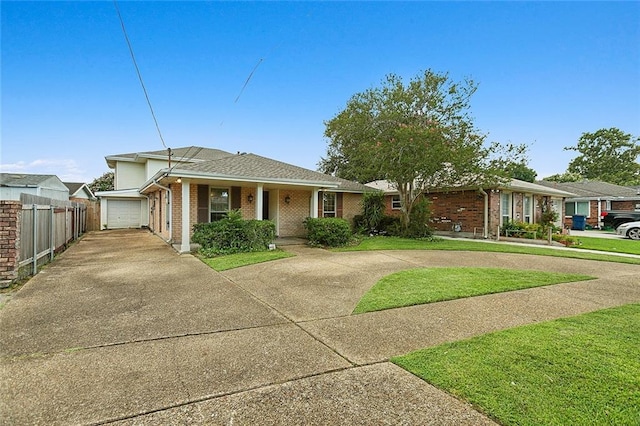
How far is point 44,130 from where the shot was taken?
1167cm

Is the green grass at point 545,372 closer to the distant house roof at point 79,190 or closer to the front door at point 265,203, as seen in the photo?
the front door at point 265,203

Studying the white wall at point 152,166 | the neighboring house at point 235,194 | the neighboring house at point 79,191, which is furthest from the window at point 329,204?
the neighboring house at point 79,191

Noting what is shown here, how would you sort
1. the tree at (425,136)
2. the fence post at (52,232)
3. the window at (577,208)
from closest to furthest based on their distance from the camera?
the fence post at (52,232) → the tree at (425,136) → the window at (577,208)

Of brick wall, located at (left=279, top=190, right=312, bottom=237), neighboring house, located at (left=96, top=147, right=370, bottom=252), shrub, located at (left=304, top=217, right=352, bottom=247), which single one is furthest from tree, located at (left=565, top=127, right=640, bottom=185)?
shrub, located at (left=304, top=217, right=352, bottom=247)

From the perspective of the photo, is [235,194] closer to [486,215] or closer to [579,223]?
[486,215]

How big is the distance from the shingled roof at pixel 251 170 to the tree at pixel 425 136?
2857mm

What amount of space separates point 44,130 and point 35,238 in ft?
22.6

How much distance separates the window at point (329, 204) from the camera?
1684 cm

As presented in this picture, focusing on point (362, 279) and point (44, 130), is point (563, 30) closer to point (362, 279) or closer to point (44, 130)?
point (362, 279)

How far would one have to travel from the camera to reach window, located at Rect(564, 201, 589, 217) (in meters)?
25.0

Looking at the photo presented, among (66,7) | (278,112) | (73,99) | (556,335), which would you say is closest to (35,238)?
(66,7)

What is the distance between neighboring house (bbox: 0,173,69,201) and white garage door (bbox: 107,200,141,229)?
148 inches

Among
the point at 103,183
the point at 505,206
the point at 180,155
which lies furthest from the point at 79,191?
the point at 505,206

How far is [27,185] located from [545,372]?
83.7ft
